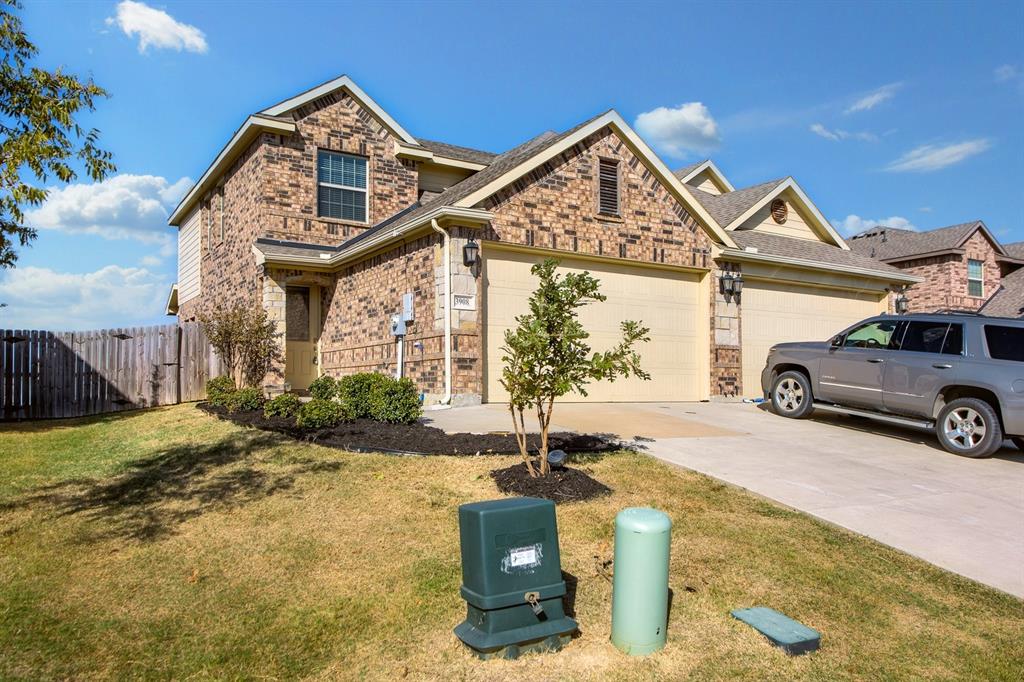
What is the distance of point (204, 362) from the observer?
51.8 ft

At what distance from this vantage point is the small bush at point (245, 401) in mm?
11617

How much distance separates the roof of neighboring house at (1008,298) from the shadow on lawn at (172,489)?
28.4m

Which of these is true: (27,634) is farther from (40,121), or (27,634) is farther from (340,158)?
(340,158)

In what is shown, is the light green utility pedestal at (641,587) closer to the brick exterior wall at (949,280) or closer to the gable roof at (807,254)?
the gable roof at (807,254)

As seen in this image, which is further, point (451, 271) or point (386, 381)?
point (451, 271)

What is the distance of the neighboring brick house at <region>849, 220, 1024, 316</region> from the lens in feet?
89.9

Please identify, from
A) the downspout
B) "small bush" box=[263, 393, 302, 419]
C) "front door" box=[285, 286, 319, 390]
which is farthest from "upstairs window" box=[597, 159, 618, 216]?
"front door" box=[285, 286, 319, 390]

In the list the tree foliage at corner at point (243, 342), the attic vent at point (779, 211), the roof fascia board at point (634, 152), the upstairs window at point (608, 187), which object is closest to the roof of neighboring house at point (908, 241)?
the attic vent at point (779, 211)

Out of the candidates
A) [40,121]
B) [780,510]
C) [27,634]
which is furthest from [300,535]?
[40,121]

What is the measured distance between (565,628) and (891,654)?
1933 millimetres

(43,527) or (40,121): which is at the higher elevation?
(40,121)

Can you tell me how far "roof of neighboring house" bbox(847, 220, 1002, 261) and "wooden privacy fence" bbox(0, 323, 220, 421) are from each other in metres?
26.7

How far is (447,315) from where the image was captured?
40.2ft

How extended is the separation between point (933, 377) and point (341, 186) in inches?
543
